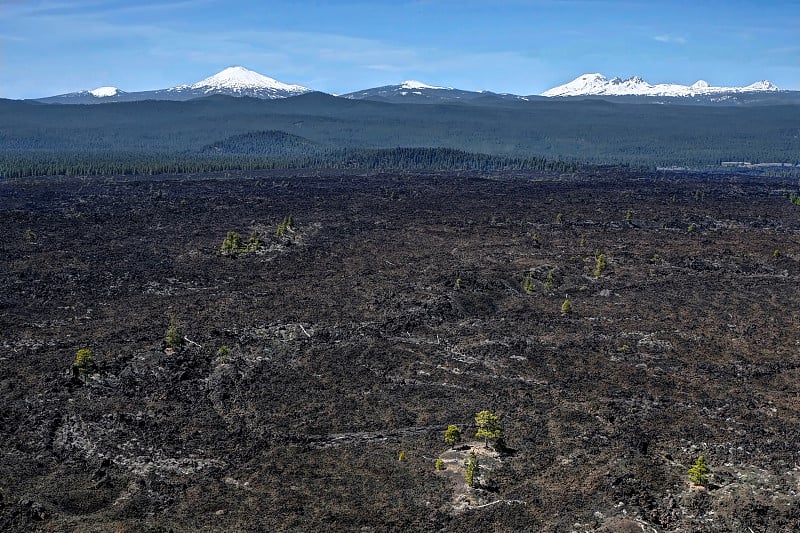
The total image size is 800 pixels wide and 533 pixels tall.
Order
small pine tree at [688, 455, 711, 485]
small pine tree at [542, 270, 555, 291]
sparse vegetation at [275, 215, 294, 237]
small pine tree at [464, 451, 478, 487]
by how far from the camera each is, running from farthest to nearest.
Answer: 1. sparse vegetation at [275, 215, 294, 237]
2. small pine tree at [542, 270, 555, 291]
3. small pine tree at [464, 451, 478, 487]
4. small pine tree at [688, 455, 711, 485]

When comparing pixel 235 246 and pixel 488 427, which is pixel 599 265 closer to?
pixel 235 246

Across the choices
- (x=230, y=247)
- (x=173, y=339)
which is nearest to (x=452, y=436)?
(x=173, y=339)

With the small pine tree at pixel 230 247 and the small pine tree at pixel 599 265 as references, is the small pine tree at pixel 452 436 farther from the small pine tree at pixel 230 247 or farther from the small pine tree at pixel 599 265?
the small pine tree at pixel 230 247

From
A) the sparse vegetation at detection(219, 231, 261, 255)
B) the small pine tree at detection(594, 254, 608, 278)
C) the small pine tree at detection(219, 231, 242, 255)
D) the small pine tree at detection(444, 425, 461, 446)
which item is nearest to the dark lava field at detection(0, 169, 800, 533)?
the small pine tree at detection(444, 425, 461, 446)

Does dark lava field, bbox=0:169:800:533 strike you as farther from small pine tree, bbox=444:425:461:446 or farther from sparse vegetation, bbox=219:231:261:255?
sparse vegetation, bbox=219:231:261:255

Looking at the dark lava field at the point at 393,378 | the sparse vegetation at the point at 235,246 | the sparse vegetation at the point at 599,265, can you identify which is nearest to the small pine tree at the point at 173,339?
the dark lava field at the point at 393,378
